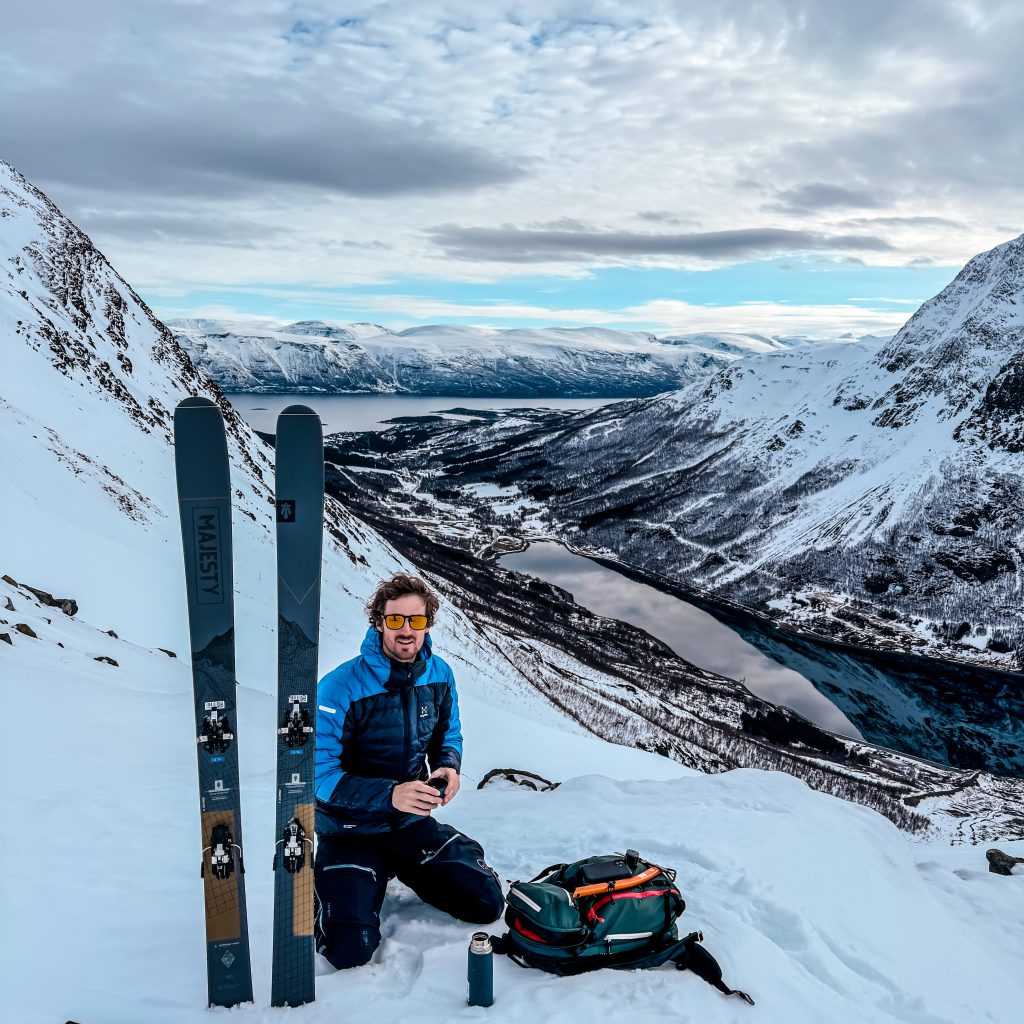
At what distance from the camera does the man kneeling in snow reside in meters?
6.14

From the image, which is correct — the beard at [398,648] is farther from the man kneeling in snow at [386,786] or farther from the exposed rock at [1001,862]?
the exposed rock at [1001,862]

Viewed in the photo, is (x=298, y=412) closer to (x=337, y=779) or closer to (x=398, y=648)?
(x=398, y=648)

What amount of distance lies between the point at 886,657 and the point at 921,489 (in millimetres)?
61213

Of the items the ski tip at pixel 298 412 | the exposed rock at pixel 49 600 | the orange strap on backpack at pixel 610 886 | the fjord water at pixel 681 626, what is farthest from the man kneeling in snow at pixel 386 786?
the fjord water at pixel 681 626

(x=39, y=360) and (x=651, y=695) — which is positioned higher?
(x=39, y=360)

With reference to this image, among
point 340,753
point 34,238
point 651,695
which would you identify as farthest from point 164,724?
point 34,238

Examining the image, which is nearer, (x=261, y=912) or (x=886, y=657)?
(x=261, y=912)

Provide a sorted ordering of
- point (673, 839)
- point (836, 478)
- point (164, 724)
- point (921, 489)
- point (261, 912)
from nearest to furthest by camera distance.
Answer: point (261, 912), point (673, 839), point (164, 724), point (921, 489), point (836, 478)

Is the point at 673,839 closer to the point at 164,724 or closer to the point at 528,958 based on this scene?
the point at 528,958

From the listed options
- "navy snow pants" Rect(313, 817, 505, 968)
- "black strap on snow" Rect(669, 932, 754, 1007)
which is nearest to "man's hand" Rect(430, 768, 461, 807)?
"navy snow pants" Rect(313, 817, 505, 968)

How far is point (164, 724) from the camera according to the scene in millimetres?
11898

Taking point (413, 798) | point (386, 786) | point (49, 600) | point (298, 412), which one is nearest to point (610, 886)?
point (413, 798)

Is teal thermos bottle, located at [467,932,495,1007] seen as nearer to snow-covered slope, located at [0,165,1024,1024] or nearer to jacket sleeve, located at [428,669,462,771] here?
snow-covered slope, located at [0,165,1024,1024]

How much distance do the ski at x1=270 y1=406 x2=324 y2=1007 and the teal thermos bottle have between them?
1391mm
